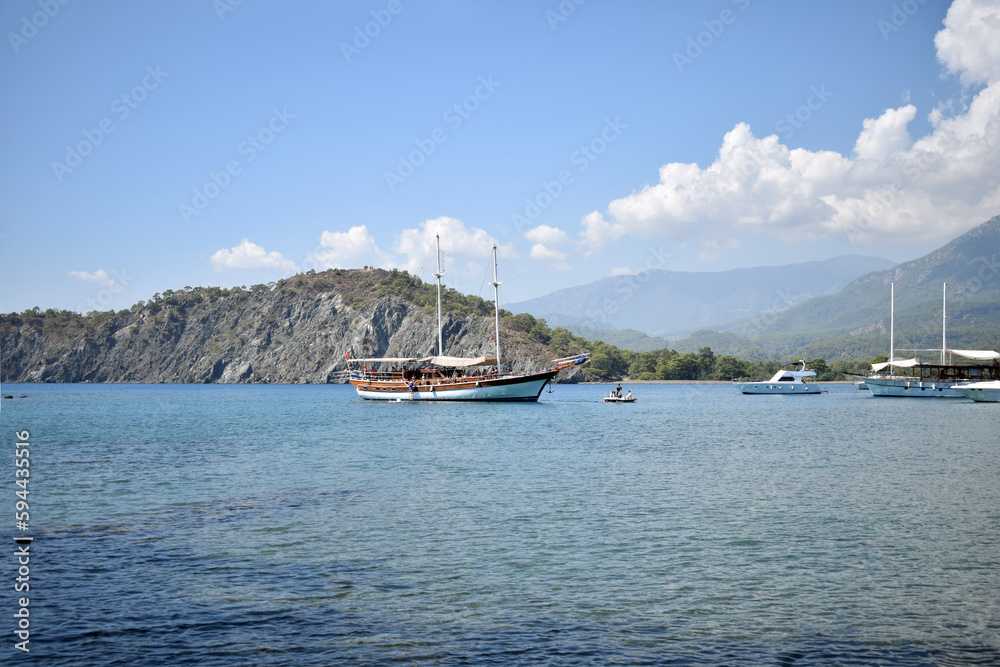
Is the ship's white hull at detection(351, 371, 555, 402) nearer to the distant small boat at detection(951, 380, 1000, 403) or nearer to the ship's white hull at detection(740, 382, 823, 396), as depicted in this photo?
the distant small boat at detection(951, 380, 1000, 403)

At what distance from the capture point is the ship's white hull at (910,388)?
106 metres

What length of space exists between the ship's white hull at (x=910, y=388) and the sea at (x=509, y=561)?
84.1 meters

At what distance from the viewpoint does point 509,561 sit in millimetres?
16312

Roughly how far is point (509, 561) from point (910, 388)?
115 m

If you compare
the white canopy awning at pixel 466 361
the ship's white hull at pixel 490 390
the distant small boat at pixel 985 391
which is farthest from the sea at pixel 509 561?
the distant small boat at pixel 985 391

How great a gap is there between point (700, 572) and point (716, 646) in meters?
4.18

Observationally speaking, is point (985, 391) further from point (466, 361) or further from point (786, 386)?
point (466, 361)

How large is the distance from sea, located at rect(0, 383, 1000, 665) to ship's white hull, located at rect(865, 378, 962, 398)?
276ft

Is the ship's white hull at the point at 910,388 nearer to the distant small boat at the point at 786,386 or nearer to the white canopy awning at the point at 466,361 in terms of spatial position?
the distant small boat at the point at 786,386

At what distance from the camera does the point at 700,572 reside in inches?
608

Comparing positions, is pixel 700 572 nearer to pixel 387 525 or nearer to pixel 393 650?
pixel 393 650

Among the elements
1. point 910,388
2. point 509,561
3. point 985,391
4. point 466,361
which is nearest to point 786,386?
point 910,388

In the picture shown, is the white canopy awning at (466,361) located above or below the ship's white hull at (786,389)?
above

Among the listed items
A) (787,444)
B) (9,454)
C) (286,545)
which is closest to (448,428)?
(787,444)
